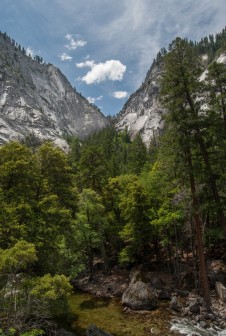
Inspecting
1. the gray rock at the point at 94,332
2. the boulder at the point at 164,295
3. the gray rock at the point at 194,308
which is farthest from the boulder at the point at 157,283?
the gray rock at the point at 94,332

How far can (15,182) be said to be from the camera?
18.2 m

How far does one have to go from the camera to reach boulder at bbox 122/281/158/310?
69.9ft

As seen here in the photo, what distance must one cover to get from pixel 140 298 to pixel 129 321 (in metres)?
2.58

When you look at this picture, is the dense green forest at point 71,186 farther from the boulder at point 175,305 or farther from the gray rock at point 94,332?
the boulder at point 175,305

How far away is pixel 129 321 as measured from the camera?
19.3m

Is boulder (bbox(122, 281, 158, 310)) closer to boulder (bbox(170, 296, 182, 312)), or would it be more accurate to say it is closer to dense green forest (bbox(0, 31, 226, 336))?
boulder (bbox(170, 296, 182, 312))

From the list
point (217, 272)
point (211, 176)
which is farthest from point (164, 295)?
point (211, 176)

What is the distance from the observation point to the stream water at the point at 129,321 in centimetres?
1741

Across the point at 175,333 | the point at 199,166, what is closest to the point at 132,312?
the point at 175,333

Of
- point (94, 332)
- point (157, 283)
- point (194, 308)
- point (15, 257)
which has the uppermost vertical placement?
point (15, 257)

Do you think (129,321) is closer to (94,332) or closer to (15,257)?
(94,332)

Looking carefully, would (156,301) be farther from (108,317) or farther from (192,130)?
(192,130)

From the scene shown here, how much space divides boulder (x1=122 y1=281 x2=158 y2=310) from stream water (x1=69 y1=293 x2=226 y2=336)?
549 mm

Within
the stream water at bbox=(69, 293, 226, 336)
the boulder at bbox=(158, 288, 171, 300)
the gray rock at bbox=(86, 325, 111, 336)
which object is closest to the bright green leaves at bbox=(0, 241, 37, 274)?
the gray rock at bbox=(86, 325, 111, 336)
